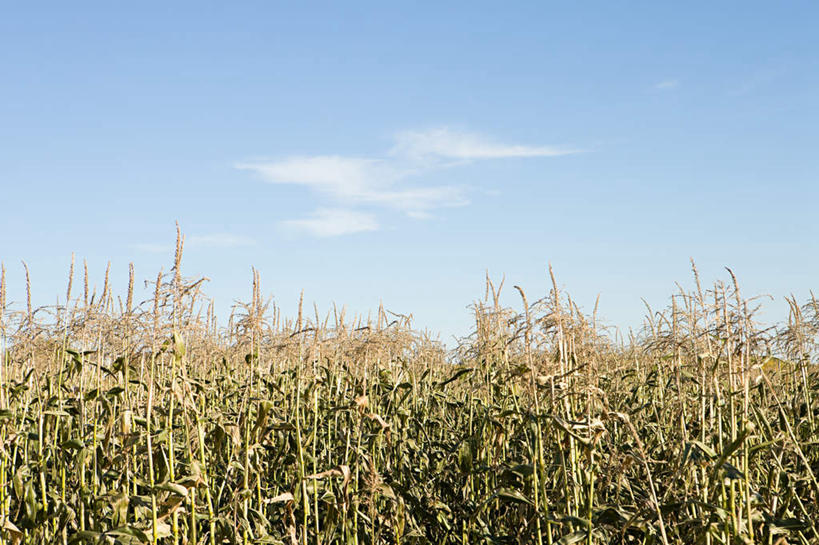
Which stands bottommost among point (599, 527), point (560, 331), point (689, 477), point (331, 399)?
point (599, 527)

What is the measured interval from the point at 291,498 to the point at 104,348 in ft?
5.37

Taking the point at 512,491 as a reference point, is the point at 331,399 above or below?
above

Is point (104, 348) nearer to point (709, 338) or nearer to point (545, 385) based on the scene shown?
point (545, 385)

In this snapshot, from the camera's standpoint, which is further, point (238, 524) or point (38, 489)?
point (38, 489)

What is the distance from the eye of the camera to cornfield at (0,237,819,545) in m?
3.78

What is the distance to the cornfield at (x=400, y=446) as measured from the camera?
12.4 ft

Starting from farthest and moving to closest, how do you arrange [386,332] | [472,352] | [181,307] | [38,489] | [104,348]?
1. [386,332]
2. [472,352]
3. [38,489]
4. [104,348]
5. [181,307]

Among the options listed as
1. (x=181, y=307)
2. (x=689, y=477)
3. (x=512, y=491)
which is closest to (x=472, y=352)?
(x=512, y=491)

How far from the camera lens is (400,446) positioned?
5629 mm

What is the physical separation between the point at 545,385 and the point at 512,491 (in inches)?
26.4

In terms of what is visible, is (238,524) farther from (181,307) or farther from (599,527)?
(599,527)

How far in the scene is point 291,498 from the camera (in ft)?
14.4

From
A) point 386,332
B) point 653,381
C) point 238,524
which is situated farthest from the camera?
point 653,381

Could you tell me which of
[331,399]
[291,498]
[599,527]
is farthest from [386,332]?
[599,527]
